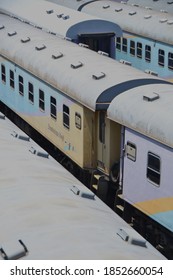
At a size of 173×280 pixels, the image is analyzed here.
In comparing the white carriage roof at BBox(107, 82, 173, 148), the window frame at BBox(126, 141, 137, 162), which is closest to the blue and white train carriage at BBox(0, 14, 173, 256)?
the white carriage roof at BBox(107, 82, 173, 148)

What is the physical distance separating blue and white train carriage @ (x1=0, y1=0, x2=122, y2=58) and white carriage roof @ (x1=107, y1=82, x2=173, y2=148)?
353 inches

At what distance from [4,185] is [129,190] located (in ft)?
18.6

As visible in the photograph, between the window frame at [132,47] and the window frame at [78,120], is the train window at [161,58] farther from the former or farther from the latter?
the window frame at [78,120]

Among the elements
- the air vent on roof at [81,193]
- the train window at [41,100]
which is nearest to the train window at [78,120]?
the train window at [41,100]

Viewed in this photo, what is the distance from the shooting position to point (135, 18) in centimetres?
3422

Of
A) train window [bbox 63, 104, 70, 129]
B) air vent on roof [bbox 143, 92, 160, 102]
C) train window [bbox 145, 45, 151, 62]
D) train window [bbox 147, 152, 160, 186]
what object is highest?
air vent on roof [bbox 143, 92, 160, 102]

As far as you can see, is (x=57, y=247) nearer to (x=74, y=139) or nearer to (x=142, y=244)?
(x=142, y=244)

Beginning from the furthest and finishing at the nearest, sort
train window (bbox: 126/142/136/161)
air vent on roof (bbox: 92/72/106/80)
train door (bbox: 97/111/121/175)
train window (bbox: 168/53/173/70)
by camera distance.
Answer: train window (bbox: 168/53/173/70)
air vent on roof (bbox: 92/72/106/80)
train door (bbox: 97/111/121/175)
train window (bbox: 126/142/136/161)

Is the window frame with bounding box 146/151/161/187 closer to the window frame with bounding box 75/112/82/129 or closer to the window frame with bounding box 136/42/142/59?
the window frame with bounding box 75/112/82/129

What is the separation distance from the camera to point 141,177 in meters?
15.7

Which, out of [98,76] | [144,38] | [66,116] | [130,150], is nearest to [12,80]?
[66,116]

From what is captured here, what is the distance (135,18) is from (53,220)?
25764 mm

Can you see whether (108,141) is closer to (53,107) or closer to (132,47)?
(53,107)

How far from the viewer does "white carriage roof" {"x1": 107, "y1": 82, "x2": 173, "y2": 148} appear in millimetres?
14695
